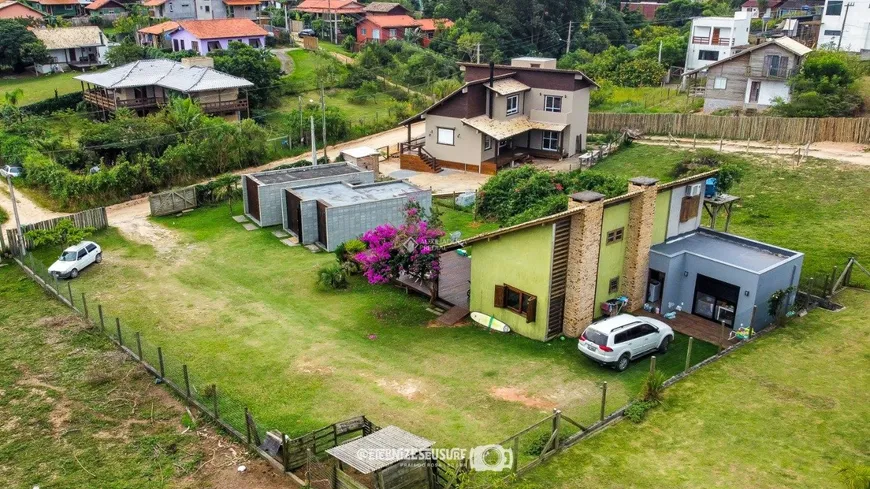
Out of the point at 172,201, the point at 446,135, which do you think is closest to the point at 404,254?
the point at 172,201

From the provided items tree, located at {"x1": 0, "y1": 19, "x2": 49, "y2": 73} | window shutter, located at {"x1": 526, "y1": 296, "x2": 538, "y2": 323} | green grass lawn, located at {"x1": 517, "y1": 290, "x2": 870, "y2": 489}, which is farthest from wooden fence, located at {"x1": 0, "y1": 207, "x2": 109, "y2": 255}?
tree, located at {"x1": 0, "y1": 19, "x2": 49, "y2": 73}

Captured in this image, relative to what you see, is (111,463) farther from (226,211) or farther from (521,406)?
(226,211)

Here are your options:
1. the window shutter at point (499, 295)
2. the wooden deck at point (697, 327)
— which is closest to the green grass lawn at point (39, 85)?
the window shutter at point (499, 295)

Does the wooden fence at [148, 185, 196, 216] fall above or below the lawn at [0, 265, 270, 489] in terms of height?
above

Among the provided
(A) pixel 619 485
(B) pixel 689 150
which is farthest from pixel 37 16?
(A) pixel 619 485

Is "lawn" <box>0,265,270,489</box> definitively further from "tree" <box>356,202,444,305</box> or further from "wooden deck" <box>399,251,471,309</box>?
"wooden deck" <box>399,251,471,309</box>
